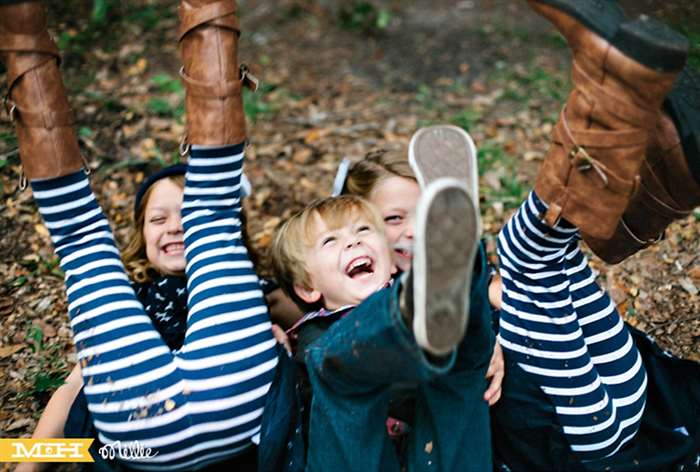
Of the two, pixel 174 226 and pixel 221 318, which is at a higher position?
pixel 221 318

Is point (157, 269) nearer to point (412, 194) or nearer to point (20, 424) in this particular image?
point (20, 424)

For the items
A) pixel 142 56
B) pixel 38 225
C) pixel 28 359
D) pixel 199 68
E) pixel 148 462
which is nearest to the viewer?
pixel 148 462

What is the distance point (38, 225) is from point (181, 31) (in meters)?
1.64

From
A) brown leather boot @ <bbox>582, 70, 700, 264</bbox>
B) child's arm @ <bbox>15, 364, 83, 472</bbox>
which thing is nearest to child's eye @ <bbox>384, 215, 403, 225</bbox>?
brown leather boot @ <bbox>582, 70, 700, 264</bbox>

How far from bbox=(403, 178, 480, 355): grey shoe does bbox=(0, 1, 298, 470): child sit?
81 cm

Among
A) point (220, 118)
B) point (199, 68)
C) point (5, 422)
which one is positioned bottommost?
point (5, 422)

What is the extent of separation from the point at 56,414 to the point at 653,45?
2288mm

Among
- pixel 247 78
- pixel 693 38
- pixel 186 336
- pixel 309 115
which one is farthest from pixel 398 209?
pixel 309 115

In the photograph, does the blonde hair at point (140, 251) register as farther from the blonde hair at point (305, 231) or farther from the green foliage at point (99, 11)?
the green foliage at point (99, 11)

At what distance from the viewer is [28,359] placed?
2.82 m

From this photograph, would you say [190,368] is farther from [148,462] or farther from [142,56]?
[142,56]

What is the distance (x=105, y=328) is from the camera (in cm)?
220

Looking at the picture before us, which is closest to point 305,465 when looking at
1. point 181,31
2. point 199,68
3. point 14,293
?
point 199,68

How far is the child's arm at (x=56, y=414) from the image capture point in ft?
7.75
